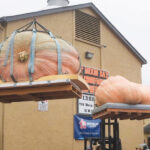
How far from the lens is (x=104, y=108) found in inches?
322

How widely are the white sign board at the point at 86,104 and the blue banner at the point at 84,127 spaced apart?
324 mm

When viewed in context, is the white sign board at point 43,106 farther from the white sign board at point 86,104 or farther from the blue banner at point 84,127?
the white sign board at point 86,104

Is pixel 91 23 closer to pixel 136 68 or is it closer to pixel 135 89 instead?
pixel 136 68

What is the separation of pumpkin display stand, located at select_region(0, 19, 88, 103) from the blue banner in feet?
31.5

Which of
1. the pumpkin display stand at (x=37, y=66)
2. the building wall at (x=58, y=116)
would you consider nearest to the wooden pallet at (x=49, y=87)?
the pumpkin display stand at (x=37, y=66)

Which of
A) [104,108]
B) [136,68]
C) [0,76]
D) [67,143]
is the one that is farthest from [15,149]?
[136,68]

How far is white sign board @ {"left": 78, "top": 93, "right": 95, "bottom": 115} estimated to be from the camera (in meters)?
16.4

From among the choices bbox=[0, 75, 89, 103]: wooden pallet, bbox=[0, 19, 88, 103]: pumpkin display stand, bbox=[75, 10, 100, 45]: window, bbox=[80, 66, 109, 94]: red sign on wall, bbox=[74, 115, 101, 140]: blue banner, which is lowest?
bbox=[74, 115, 101, 140]: blue banner

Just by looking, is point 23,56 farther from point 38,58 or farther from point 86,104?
point 86,104

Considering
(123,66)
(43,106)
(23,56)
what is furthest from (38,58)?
(123,66)

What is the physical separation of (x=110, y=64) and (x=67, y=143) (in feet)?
18.1

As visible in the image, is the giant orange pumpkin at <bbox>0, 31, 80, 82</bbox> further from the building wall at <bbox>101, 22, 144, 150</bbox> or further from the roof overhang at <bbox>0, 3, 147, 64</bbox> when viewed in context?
the building wall at <bbox>101, 22, 144, 150</bbox>

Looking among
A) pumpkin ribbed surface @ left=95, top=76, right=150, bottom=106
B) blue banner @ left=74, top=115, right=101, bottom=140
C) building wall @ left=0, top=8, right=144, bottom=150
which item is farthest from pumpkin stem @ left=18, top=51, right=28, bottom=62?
blue banner @ left=74, top=115, right=101, bottom=140

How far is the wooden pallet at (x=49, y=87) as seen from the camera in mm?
5922
